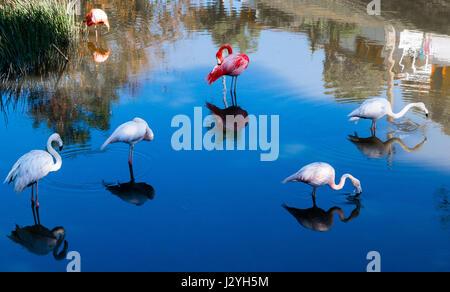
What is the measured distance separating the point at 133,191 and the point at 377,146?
386 centimetres

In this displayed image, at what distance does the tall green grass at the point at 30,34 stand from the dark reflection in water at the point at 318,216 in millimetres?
7462

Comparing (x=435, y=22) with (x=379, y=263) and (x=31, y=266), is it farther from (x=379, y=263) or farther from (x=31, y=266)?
(x=31, y=266)

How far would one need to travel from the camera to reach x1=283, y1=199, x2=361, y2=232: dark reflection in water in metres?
6.16

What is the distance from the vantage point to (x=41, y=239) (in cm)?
602

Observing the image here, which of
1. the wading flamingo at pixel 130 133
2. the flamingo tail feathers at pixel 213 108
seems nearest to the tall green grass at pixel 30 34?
the flamingo tail feathers at pixel 213 108

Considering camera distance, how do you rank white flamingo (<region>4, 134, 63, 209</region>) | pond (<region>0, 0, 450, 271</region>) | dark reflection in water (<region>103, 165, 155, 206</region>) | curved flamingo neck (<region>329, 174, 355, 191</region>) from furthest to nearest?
dark reflection in water (<region>103, 165, 155, 206</region>)
curved flamingo neck (<region>329, 174, 355, 191</region>)
white flamingo (<region>4, 134, 63, 209</region>)
pond (<region>0, 0, 450, 271</region>)

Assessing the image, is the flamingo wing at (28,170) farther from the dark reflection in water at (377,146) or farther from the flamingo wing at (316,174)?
the dark reflection in water at (377,146)

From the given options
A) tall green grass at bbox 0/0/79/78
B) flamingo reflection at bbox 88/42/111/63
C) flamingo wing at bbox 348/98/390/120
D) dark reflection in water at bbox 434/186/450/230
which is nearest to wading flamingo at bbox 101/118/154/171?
flamingo wing at bbox 348/98/390/120

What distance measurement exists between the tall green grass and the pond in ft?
1.52

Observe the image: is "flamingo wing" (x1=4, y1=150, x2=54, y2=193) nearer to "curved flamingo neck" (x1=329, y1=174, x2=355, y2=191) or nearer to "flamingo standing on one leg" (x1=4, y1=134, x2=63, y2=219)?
"flamingo standing on one leg" (x1=4, y1=134, x2=63, y2=219)

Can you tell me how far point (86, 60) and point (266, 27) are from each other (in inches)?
224

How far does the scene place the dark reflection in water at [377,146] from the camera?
26.5ft

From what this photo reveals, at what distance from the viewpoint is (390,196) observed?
22.2 ft
